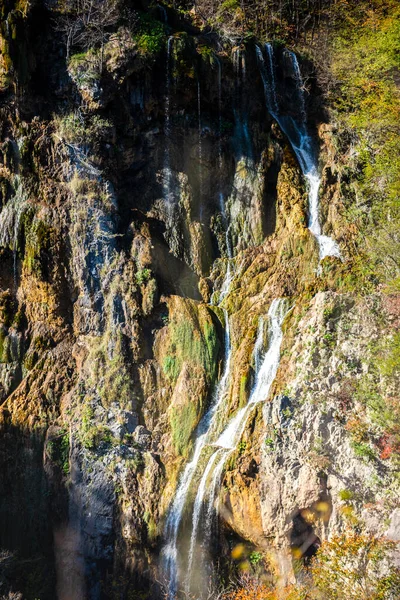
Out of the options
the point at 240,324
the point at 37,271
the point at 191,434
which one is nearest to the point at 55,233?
the point at 37,271

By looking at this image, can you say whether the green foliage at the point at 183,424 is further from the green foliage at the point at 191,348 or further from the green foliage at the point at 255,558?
the green foliage at the point at 255,558

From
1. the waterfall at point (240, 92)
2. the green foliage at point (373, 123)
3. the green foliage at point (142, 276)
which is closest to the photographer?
the green foliage at point (373, 123)

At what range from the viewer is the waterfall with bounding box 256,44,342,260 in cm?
2291

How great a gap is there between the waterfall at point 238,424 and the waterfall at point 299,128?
5599 mm

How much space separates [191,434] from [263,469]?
350 centimetres

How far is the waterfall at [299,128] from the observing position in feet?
75.2

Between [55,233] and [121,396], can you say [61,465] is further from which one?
[55,233]

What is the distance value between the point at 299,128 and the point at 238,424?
15.4m

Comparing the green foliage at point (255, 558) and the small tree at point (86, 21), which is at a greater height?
the small tree at point (86, 21)

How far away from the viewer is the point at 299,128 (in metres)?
25.3

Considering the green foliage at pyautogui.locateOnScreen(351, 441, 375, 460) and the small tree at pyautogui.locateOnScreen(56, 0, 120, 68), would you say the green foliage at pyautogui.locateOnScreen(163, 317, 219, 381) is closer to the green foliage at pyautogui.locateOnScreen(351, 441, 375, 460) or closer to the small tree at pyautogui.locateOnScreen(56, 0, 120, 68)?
the green foliage at pyautogui.locateOnScreen(351, 441, 375, 460)

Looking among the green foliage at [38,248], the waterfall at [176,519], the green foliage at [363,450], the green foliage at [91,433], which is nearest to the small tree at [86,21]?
the green foliage at [38,248]

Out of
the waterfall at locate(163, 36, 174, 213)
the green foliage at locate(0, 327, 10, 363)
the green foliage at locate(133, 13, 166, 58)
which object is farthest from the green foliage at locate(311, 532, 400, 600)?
the green foliage at locate(133, 13, 166, 58)

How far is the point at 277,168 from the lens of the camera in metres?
24.1
